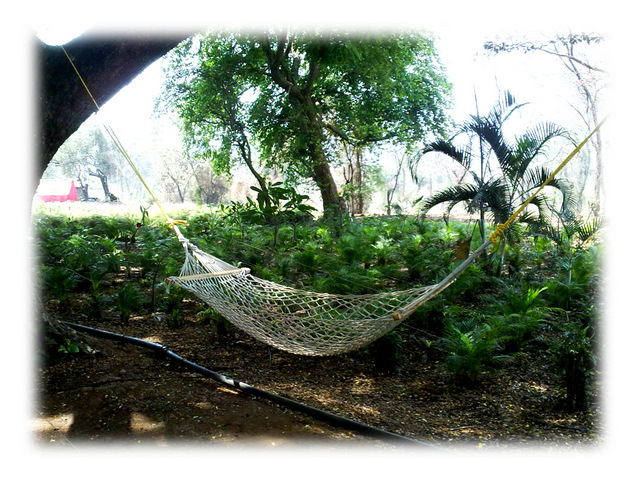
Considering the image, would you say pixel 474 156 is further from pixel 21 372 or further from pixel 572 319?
pixel 21 372

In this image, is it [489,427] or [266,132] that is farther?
[266,132]

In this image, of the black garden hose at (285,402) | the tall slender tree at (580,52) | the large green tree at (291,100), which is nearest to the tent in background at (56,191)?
the large green tree at (291,100)

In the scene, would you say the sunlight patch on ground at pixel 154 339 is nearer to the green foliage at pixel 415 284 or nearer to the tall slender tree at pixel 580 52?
the green foliage at pixel 415 284

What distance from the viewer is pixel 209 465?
5.08ft

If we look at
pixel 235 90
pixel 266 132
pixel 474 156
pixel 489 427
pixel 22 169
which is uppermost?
pixel 235 90

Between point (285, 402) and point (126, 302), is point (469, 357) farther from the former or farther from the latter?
point (126, 302)

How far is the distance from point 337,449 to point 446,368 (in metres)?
0.90

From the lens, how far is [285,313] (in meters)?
2.38

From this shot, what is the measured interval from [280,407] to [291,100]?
6.42m

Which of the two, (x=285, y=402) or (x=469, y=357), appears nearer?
(x=285, y=402)

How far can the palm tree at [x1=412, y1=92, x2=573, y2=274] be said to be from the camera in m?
3.79

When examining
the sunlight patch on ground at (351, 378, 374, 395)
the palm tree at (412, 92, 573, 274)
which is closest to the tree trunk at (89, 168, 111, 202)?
the palm tree at (412, 92, 573, 274)

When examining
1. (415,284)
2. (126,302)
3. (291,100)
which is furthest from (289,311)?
(291,100)

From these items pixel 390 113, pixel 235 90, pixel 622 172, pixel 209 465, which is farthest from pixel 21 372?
pixel 390 113
